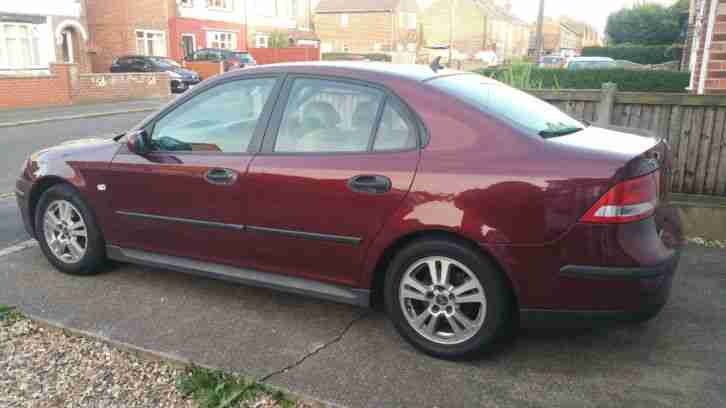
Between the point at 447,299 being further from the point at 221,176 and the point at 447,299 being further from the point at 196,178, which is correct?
the point at 196,178

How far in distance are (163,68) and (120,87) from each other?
17.5 ft

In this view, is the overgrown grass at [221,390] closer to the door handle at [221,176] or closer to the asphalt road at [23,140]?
the door handle at [221,176]

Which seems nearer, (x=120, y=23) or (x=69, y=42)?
(x=69, y=42)

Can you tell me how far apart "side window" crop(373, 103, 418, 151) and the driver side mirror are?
1732 millimetres

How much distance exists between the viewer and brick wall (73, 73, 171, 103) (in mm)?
22125

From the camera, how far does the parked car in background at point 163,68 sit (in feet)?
93.4

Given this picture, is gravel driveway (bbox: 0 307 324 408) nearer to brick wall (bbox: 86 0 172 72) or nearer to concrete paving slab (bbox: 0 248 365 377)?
concrete paving slab (bbox: 0 248 365 377)

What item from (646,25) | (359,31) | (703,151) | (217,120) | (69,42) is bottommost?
(703,151)

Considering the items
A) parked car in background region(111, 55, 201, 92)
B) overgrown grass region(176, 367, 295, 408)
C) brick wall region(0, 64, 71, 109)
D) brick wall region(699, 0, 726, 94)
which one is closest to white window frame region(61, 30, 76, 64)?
parked car in background region(111, 55, 201, 92)

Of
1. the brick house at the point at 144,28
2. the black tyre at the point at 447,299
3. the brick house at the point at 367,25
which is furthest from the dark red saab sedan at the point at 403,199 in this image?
the brick house at the point at 367,25

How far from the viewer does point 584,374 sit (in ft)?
11.2

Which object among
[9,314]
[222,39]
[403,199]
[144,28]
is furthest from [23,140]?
[222,39]

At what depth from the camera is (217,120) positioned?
4.33 metres

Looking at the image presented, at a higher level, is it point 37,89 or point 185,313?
point 37,89
